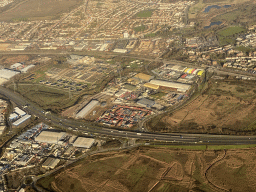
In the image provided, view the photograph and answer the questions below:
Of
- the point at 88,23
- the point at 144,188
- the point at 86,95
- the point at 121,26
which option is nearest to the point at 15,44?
the point at 88,23

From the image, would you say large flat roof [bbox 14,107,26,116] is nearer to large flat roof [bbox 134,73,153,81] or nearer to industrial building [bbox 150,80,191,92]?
large flat roof [bbox 134,73,153,81]

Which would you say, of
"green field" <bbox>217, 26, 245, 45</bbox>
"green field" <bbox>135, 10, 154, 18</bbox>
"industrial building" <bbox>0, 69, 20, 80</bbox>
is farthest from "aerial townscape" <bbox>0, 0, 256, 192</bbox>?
"green field" <bbox>135, 10, 154, 18</bbox>

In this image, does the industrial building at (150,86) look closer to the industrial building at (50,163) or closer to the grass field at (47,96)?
the grass field at (47,96)

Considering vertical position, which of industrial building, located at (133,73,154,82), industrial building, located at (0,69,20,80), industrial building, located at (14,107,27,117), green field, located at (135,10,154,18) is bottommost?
industrial building, located at (14,107,27,117)

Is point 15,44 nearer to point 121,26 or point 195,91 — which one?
point 121,26

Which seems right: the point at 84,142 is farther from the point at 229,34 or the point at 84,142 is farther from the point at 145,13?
the point at 145,13

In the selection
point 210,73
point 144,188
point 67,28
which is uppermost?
point 67,28
